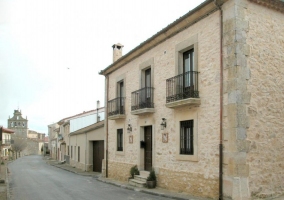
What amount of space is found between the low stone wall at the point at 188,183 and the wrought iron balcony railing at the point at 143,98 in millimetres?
2711

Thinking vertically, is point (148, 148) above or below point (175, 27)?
below

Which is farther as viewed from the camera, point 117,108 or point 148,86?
point 117,108

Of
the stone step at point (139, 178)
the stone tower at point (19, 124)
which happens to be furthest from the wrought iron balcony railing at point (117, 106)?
the stone tower at point (19, 124)

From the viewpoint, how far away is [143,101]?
1346cm

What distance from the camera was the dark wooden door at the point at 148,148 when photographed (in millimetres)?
13430

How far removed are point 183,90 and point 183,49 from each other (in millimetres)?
1497

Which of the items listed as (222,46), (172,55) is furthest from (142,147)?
(222,46)

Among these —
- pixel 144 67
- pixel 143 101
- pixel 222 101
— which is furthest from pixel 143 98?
pixel 222 101

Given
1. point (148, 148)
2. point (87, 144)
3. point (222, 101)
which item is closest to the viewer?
point (222, 101)

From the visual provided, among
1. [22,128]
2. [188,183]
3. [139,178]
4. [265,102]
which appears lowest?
[22,128]

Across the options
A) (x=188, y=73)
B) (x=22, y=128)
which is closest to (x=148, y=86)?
→ (x=188, y=73)

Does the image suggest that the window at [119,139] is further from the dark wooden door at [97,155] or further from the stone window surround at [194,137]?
the dark wooden door at [97,155]

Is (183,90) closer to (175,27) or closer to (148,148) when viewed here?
(175,27)

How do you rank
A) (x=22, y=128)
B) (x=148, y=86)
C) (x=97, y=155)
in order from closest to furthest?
(x=148, y=86)
(x=97, y=155)
(x=22, y=128)
